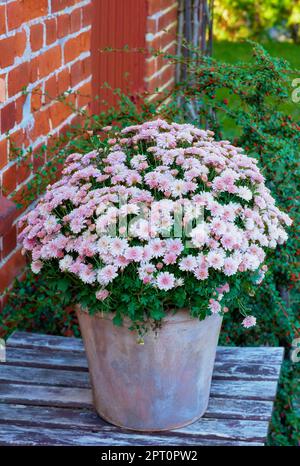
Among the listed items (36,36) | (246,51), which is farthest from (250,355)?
(246,51)

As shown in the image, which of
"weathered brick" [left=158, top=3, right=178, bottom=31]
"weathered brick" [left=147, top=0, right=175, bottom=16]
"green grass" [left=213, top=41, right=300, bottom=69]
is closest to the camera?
"weathered brick" [left=147, top=0, right=175, bottom=16]

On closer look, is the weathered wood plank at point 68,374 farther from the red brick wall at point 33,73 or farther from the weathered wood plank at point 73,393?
the red brick wall at point 33,73

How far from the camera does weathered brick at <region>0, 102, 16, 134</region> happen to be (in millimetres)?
2690

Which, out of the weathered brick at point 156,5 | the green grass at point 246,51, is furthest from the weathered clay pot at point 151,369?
the green grass at point 246,51

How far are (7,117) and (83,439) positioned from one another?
108cm

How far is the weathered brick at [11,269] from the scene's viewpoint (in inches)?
112

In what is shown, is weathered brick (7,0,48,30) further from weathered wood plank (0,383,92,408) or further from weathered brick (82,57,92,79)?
weathered wood plank (0,383,92,408)

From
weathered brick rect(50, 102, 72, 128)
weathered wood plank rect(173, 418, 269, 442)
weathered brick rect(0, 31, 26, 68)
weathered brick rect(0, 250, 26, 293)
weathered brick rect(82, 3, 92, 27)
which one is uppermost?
weathered brick rect(0, 31, 26, 68)

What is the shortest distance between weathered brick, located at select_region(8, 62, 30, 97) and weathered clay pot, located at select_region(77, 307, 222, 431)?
0.83 meters

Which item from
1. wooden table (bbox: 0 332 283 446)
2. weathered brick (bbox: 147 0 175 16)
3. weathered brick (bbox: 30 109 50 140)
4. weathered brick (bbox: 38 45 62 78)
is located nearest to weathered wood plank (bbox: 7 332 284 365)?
wooden table (bbox: 0 332 283 446)

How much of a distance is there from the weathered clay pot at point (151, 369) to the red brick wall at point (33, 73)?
0.44 meters

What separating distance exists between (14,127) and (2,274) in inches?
19.6

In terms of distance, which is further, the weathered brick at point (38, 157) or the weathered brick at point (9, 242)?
the weathered brick at point (38, 157)

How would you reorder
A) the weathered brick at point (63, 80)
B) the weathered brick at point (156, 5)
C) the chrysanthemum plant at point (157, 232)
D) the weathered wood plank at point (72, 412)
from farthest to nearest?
the weathered brick at point (156, 5) → the weathered brick at point (63, 80) → the weathered wood plank at point (72, 412) → the chrysanthemum plant at point (157, 232)
